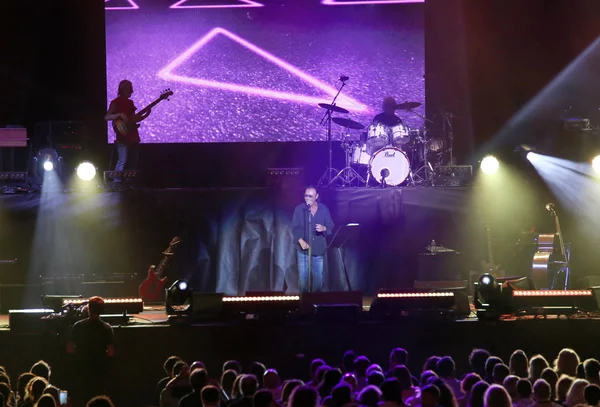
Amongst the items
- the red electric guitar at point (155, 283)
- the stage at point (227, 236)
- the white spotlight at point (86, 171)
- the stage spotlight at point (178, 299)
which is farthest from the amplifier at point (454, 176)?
the white spotlight at point (86, 171)

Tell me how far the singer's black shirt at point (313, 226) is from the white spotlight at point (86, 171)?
3.46 metres

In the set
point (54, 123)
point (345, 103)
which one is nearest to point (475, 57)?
point (345, 103)

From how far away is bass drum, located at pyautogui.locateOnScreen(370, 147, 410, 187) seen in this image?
43.7ft

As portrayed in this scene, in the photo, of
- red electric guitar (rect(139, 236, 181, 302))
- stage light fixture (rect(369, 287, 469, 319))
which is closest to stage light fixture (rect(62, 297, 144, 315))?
red electric guitar (rect(139, 236, 181, 302))

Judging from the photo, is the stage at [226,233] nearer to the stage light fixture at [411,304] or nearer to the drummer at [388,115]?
the drummer at [388,115]

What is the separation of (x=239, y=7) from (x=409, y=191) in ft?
15.7

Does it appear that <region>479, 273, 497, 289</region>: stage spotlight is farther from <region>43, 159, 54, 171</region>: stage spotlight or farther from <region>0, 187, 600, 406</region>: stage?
<region>43, 159, 54, 171</region>: stage spotlight

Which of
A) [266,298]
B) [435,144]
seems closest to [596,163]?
[435,144]

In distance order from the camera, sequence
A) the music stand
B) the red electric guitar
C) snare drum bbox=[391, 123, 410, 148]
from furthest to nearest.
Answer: snare drum bbox=[391, 123, 410, 148]
the red electric guitar
the music stand

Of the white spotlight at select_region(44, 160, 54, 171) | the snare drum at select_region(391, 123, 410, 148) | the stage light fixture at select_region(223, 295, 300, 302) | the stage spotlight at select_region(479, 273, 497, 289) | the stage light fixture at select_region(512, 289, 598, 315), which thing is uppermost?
the snare drum at select_region(391, 123, 410, 148)

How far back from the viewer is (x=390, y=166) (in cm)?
1340

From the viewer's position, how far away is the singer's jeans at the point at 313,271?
39.2ft

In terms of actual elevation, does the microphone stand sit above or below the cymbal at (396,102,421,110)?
below

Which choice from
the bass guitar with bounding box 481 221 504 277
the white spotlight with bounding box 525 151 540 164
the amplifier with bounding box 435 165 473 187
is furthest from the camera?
the white spotlight with bounding box 525 151 540 164
